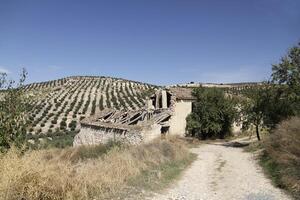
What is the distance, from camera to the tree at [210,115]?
119ft

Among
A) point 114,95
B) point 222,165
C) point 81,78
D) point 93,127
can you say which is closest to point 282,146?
point 222,165

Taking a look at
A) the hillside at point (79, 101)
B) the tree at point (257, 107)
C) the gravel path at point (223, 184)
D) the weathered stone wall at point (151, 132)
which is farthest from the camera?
the hillside at point (79, 101)

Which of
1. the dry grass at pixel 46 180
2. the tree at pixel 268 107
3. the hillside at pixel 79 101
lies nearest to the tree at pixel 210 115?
the tree at pixel 268 107

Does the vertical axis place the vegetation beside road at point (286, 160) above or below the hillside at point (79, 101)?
below

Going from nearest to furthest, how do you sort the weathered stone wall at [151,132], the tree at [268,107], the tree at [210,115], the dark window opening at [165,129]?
the weathered stone wall at [151,132]
the tree at [268,107]
the dark window opening at [165,129]
the tree at [210,115]

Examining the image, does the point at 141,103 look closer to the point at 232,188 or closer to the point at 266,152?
the point at 266,152

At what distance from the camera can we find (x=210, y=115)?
120ft

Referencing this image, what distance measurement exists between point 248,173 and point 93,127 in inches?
765

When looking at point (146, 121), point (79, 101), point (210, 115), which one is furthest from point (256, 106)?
point (79, 101)

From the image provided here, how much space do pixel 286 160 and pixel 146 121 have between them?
54.0 feet

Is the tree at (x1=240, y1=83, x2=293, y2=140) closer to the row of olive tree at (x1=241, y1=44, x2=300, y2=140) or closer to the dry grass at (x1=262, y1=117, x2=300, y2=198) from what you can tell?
the row of olive tree at (x1=241, y1=44, x2=300, y2=140)

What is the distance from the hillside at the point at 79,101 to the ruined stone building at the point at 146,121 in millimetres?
7389

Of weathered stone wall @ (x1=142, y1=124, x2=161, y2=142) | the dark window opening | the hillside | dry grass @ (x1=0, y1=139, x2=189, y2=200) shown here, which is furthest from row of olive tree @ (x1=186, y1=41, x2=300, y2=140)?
dry grass @ (x1=0, y1=139, x2=189, y2=200)

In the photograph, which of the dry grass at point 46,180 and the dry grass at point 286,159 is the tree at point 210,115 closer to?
the dry grass at point 286,159
